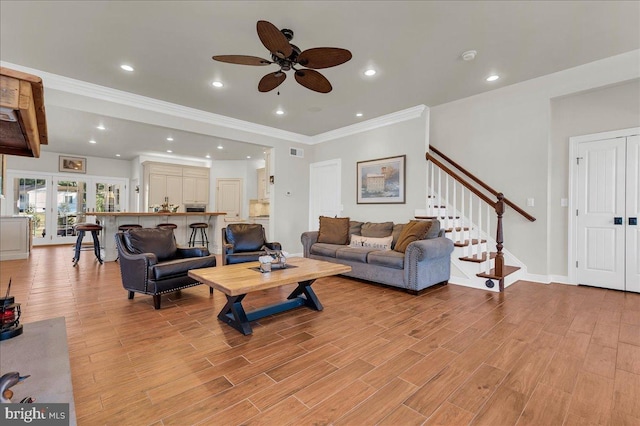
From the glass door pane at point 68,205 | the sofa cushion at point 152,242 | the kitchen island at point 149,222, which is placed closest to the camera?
the sofa cushion at point 152,242

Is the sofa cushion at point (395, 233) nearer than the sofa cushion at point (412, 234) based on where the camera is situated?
No

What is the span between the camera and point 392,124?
5523 mm

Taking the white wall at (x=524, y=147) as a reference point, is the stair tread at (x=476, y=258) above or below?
below

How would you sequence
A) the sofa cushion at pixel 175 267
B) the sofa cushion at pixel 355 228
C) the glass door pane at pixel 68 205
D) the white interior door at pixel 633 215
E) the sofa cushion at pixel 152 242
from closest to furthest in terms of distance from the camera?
1. the sofa cushion at pixel 175 267
2. the sofa cushion at pixel 152 242
3. the white interior door at pixel 633 215
4. the sofa cushion at pixel 355 228
5. the glass door pane at pixel 68 205

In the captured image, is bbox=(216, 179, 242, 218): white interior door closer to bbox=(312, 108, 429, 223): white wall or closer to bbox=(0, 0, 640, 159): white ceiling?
bbox=(312, 108, 429, 223): white wall

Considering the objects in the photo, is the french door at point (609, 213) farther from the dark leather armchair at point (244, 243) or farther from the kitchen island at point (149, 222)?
the kitchen island at point (149, 222)

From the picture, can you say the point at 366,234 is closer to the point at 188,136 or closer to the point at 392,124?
the point at 392,124

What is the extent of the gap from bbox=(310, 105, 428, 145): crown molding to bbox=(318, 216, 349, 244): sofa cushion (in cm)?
200

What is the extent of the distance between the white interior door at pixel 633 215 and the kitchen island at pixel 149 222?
7004 millimetres

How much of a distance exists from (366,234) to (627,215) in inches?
137

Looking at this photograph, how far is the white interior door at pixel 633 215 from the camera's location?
146 inches

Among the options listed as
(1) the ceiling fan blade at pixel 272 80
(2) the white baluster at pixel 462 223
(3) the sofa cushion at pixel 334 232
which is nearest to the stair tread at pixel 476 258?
(2) the white baluster at pixel 462 223

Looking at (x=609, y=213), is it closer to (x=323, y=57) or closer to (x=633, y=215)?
(x=633, y=215)

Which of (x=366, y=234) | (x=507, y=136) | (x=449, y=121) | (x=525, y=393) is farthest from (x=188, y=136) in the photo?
(x=525, y=393)
